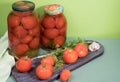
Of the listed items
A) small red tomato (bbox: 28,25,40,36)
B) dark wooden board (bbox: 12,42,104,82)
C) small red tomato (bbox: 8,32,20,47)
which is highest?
small red tomato (bbox: 28,25,40,36)

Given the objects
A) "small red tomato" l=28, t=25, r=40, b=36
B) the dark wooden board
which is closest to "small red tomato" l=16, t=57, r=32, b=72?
the dark wooden board

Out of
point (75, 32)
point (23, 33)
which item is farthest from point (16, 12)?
point (75, 32)

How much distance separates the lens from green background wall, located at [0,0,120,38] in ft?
3.84

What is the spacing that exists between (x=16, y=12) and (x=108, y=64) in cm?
43

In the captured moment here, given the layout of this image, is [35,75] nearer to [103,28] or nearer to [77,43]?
[77,43]

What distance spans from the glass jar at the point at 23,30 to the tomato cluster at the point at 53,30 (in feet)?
0.17

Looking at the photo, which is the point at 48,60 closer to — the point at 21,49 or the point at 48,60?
the point at 48,60

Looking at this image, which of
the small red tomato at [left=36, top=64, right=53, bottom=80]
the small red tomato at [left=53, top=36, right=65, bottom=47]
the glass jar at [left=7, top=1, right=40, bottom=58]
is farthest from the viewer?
the small red tomato at [left=53, top=36, right=65, bottom=47]

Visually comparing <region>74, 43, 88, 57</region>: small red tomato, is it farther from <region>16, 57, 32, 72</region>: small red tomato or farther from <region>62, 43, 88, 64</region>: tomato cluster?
<region>16, 57, 32, 72</region>: small red tomato

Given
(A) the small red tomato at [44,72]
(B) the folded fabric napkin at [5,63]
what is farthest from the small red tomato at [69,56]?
(B) the folded fabric napkin at [5,63]

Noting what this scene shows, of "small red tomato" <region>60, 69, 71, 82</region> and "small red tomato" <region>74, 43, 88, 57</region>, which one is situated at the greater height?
"small red tomato" <region>74, 43, 88, 57</region>

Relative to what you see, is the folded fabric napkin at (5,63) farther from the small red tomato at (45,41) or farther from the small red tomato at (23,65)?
the small red tomato at (45,41)

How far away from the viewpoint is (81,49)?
41.4 inches

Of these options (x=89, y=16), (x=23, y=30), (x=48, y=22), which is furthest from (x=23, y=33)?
(x=89, y=16)
